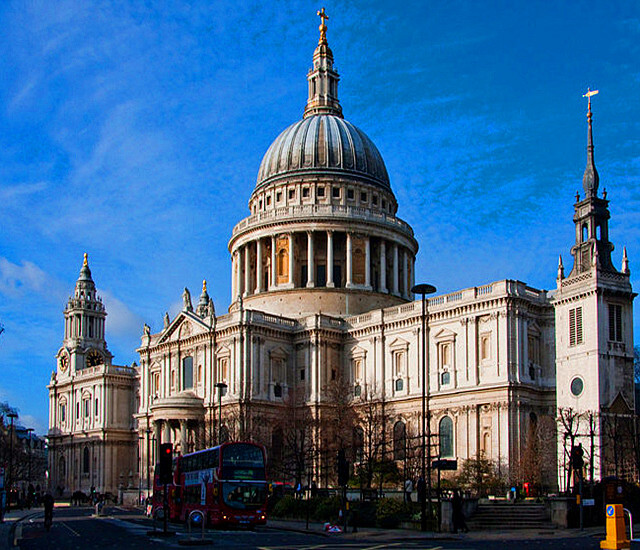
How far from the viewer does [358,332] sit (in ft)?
311

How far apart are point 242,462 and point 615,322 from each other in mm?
31072

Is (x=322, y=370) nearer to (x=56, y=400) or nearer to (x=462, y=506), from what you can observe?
(x=462, y=506)

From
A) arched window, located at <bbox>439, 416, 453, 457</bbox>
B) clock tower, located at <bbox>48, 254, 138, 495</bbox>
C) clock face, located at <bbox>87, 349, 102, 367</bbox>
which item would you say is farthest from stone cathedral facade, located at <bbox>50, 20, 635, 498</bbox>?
clock face, located at <bbox>87, 349, 102, 367</bbox>

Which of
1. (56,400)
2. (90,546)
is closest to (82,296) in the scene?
(56,400)

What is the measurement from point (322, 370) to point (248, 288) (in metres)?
19.9

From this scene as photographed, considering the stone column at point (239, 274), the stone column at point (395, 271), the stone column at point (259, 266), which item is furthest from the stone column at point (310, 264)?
the stone column at point (239, 274)

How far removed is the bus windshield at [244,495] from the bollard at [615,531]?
73.6 ft

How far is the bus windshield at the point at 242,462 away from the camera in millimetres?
50812

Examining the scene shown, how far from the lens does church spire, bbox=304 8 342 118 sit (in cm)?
12194

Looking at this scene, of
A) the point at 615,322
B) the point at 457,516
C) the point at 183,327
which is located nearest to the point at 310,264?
the point at 183,327

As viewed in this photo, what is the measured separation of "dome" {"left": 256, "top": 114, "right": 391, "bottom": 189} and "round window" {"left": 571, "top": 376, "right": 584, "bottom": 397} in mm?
48291

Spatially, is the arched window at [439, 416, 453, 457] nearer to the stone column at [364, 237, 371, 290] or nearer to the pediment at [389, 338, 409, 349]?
the pediment at [389, 338, 409, 349]

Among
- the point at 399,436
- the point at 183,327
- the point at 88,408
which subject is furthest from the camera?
the point at 88,408

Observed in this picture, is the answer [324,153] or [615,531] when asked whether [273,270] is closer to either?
[324,153]
